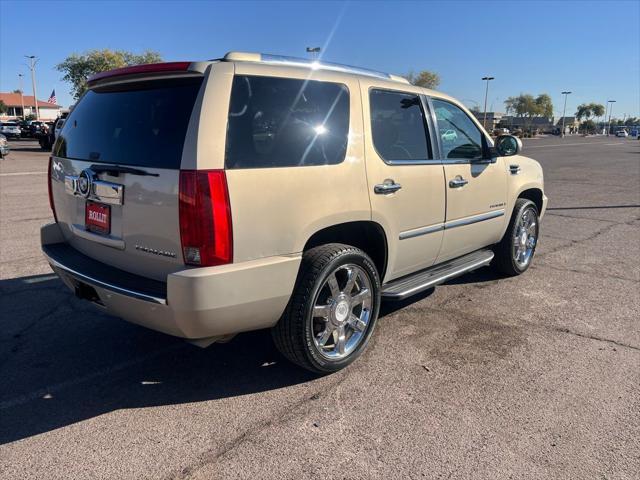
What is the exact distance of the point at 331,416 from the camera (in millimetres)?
2961

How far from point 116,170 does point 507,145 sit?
3.65m

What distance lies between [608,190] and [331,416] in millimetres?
13547

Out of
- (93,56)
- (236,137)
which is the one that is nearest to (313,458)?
(236,137)

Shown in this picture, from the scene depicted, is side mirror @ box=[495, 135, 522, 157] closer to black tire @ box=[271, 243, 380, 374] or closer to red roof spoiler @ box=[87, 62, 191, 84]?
black tire @ box=[271, 243, 380, 374]

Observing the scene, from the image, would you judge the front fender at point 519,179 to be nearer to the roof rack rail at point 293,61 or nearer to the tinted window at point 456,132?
the tinted window at point 456,132

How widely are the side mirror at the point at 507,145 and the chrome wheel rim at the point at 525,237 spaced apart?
0.82 meters

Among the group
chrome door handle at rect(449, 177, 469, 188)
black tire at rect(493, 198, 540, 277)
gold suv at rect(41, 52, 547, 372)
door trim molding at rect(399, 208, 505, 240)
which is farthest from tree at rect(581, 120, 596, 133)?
gold suv at rect(41, 52, 547, 372)

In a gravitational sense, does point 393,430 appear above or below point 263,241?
below

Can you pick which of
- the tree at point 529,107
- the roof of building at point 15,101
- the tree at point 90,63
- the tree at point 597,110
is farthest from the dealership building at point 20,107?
the tree at point 597,110

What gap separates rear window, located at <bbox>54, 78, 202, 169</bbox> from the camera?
2.82 metres

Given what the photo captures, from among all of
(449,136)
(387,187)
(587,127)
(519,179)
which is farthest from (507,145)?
(587,127)

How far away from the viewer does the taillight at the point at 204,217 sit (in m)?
2.64

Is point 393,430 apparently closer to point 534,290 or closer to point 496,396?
point 496,396

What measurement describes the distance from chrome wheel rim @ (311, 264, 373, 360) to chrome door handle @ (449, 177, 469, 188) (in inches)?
49.9
